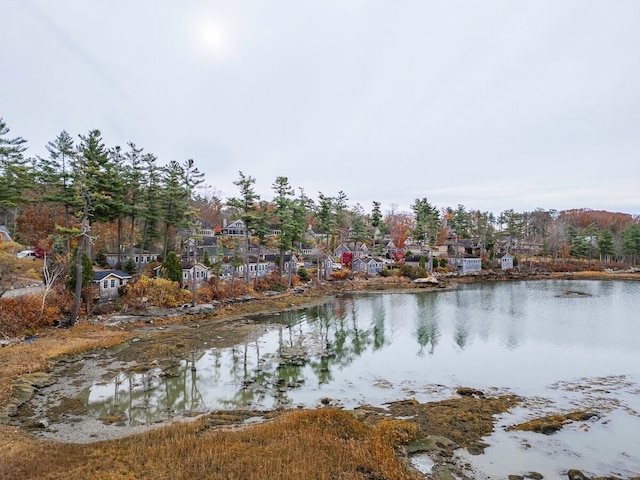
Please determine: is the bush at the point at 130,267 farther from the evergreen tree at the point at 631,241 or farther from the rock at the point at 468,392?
the evergreen tree at the point at 631,241

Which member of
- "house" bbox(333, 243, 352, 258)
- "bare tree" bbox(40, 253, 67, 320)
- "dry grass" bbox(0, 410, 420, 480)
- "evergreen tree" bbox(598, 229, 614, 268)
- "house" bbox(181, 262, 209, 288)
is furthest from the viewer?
"evergreen tree" bbox(598, 229, 614, 268)

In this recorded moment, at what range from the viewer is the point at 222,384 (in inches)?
746

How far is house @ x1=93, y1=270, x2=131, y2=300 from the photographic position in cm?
3200

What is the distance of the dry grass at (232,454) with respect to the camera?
9406 mm

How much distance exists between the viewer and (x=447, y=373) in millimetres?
20766

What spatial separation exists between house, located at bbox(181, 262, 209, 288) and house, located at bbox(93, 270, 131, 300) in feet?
21.4

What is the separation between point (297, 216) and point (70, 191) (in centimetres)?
2656

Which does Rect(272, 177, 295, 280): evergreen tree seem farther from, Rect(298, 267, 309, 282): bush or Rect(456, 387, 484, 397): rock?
Rect(456, 387, 484, 397): rock

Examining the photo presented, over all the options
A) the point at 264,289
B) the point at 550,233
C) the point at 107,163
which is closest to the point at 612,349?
the point at 264,289

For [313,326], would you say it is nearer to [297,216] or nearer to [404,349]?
[404,349]

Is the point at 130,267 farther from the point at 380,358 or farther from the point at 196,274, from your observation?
the point at 380,358

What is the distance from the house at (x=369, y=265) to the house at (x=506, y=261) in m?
30.4

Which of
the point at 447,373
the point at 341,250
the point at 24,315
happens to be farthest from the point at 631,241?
the point at 24,315

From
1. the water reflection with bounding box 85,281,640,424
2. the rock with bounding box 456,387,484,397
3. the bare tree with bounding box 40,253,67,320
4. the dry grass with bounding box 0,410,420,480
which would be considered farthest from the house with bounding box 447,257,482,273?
the bare tree with bounding box 40,253,67,320
